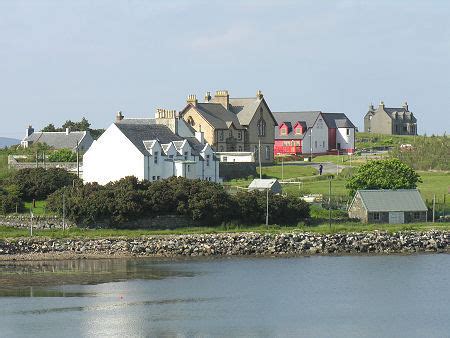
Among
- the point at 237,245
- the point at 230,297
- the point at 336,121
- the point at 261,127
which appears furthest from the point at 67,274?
the point at 336,121

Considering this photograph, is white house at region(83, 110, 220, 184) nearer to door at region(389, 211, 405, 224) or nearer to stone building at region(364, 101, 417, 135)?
door at region(389, 211, 405, 224)

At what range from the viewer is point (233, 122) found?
101 meters

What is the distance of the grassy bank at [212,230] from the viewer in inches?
2603

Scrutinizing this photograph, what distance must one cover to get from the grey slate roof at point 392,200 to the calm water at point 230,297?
27.2 ft

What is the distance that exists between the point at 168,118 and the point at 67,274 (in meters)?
29.9

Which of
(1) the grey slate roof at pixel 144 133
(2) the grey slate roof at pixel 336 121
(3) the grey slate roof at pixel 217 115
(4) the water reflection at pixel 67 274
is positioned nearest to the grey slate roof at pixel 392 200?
(1) the grey slate roof at pixel 144 133

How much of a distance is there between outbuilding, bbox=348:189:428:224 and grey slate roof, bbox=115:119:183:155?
50.6 feet

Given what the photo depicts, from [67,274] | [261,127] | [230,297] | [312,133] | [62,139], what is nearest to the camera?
[230,297]

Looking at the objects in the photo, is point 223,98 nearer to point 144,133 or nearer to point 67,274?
point 144,133

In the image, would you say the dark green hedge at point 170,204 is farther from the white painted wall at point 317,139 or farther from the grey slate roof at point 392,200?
the white painted wall at point 317,139

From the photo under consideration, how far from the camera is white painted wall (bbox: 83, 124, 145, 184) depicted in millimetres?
78250

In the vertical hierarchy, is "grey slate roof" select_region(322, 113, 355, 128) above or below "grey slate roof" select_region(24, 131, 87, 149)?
above

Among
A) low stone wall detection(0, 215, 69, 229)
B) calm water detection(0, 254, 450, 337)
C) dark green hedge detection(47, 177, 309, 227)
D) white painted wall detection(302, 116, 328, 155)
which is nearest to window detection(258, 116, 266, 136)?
white painted wall detection(302, 116, 328, 155)

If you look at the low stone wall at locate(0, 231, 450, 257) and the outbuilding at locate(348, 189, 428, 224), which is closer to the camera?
the low stone wall at locate(0, 231, 450, 257)
